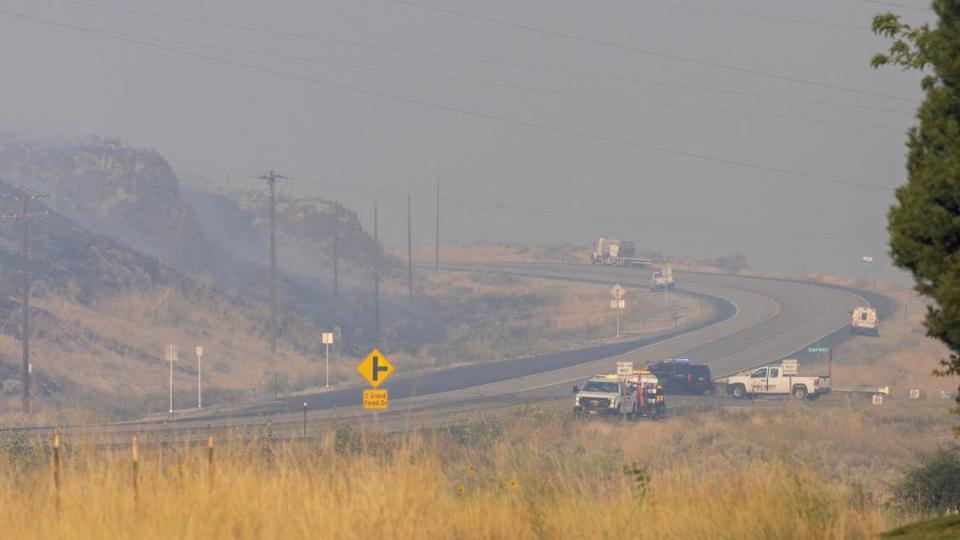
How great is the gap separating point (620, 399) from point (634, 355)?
117 ft

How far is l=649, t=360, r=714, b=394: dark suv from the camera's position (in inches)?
3118

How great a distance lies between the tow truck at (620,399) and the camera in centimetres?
6269

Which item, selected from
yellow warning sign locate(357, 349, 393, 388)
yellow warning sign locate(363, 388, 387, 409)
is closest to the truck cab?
yellow warning sign locate(357, 349, 393, 388)

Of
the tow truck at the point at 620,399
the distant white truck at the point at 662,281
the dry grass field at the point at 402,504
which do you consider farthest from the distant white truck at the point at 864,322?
the dry grass field at the point at 402,504

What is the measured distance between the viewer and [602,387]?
63906mm

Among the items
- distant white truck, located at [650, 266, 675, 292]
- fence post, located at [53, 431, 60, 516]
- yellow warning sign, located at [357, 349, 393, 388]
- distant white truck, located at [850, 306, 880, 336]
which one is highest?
distant white truck, located at [650, 266, 675, 292]

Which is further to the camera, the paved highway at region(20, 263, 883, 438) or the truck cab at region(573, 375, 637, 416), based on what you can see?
the paved highway at region(20, 263, 883, 438)

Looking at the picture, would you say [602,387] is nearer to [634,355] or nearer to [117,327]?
[634,355]

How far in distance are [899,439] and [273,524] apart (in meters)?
47.5

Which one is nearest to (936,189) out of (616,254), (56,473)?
(56,473)

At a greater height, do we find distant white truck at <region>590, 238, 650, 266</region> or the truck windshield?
distant white truck at <region>590, 238, 650, 266</region>

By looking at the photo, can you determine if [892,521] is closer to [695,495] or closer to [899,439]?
[695,495]

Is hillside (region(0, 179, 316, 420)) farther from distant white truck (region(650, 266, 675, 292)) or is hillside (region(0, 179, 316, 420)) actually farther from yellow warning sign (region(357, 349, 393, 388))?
distant white truck (region(650, 266, 675, 292))

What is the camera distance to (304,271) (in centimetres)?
15712
